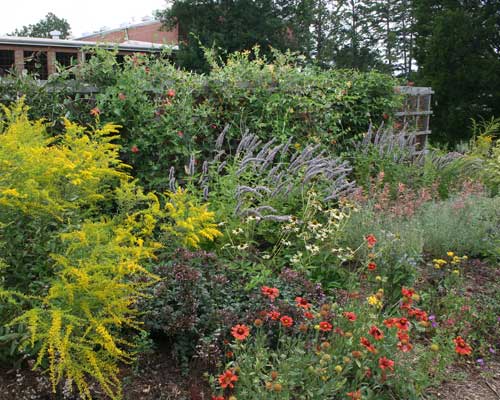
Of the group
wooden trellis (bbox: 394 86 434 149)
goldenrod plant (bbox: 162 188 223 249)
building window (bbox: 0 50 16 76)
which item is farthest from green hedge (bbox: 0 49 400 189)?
building window (bbox: 0 50 16 76)

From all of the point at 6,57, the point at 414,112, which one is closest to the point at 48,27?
the point at 6,57

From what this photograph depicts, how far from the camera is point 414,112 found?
30.9 feet

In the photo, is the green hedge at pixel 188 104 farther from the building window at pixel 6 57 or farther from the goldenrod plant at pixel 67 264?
the building window at pixel 6 57

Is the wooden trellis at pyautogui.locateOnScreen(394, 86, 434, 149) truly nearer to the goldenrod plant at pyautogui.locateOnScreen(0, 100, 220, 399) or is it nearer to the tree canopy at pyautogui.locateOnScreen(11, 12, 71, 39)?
the goldenrod plant at pyautogui.locateOnScreen(0, 100, 220, 399)

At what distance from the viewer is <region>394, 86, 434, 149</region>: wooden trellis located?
8.95m

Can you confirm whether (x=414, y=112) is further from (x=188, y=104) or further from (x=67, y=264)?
(x=67, y=264)

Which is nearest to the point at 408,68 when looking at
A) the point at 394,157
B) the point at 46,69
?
the point at 46,69

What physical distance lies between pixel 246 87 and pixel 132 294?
3532 mm

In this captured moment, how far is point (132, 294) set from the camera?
3.08 metres

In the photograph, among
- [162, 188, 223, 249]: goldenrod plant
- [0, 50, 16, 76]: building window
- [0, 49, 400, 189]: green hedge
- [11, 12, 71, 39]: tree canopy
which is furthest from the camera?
[11, 12, 71, 39]: tree canopy

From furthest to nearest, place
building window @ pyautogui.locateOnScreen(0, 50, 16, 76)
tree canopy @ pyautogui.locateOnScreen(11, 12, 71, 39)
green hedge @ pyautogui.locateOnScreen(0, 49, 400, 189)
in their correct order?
tree canopy @ pyautogui.locateOnScreen(11, 12, 71, 39)
building window @ pyautogui.locateOnScreen(0, 50, 16, 76)
green hedge @ pyautogui.locateOnScreen(0, 49, 400, 189)

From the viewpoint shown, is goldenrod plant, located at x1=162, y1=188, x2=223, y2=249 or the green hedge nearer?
goldenrod plant, located at x1=162, y1=188, x2=223, y2=249

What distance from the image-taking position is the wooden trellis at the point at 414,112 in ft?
29.3

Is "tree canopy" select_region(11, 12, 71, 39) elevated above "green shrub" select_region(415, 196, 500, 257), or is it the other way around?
"tree canopy" select_region(11, 12, 71, 39)
